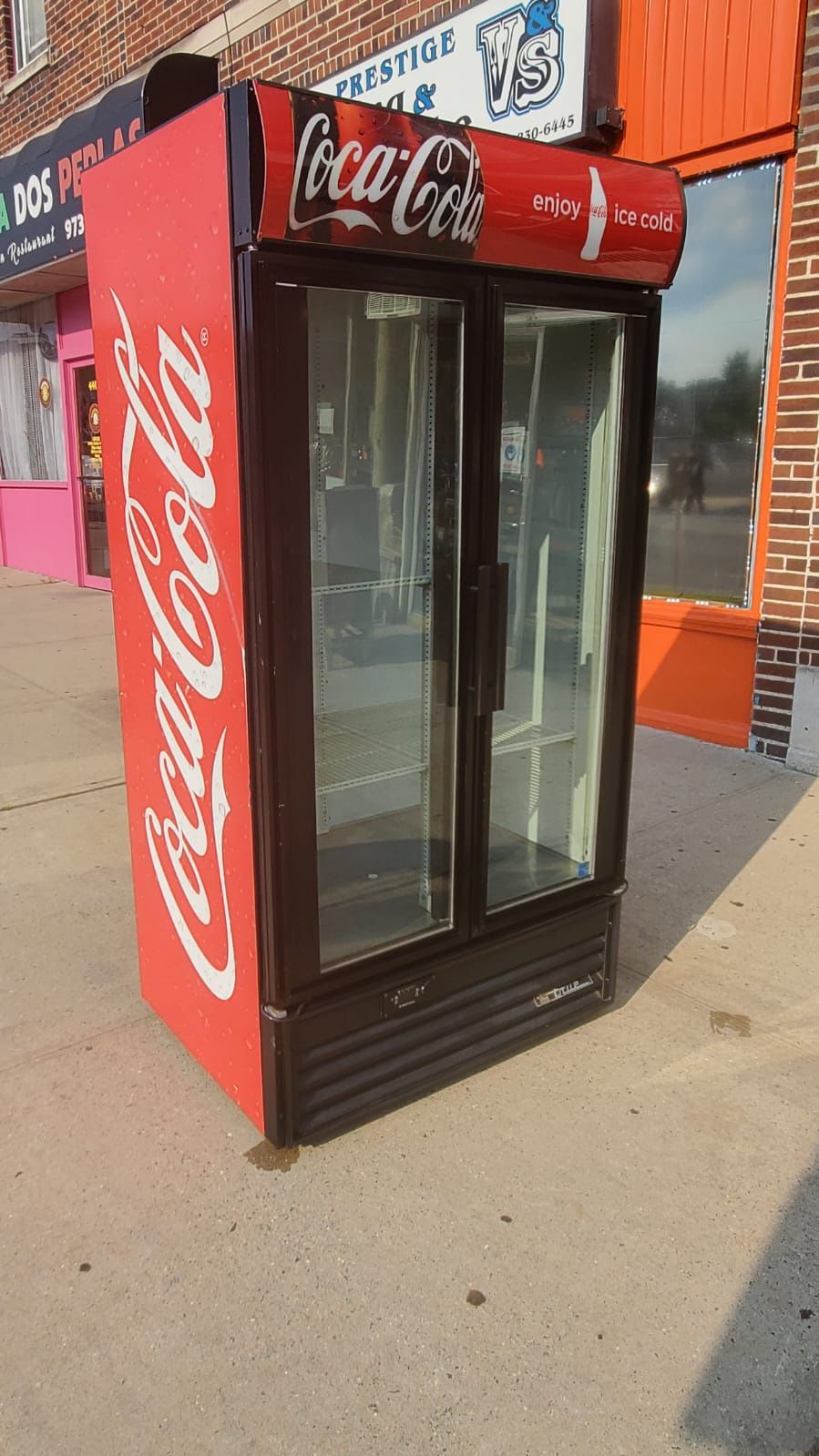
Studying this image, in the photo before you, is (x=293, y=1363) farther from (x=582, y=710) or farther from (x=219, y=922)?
(x=582, y=710)

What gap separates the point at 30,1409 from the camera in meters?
1.94

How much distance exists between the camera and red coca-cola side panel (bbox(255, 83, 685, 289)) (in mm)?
2055

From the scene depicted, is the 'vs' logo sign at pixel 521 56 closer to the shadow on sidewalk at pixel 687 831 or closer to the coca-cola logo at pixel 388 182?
the shadow on sidewalk at pixel 687 831

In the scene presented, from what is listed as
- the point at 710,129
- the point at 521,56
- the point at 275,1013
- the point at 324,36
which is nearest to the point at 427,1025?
the point at 275,1013

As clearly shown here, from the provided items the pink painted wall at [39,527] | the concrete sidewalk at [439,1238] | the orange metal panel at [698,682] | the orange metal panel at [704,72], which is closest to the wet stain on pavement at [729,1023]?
the concrete sidewalk at [439,1238]

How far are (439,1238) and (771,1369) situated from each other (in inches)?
28.3

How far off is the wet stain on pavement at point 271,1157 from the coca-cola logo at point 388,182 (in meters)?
2.14

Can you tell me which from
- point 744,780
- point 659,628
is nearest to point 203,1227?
point 744,780

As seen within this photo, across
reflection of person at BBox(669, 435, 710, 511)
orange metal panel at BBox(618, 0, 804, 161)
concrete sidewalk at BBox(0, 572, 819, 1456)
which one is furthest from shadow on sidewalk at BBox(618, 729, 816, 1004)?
orange metal panel at BBox(618, 0, 804, 161)

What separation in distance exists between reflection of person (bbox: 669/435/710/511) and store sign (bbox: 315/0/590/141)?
184 cm

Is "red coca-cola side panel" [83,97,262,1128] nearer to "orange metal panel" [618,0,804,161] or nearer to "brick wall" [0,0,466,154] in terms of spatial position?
"orange metal panel" [618,0,804,161]

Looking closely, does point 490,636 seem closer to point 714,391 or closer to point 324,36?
point 714,391

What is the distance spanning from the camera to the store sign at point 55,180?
795 centimetres

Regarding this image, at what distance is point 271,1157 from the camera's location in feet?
8.59
